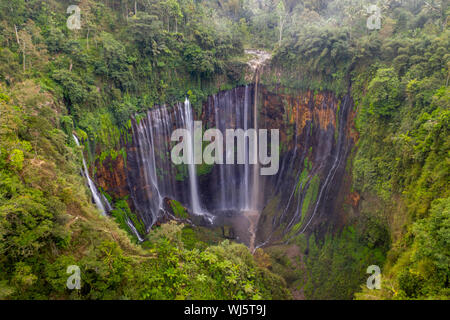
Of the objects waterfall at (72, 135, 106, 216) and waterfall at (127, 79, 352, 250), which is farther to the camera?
waterfall at (127, 79, 352, 250)

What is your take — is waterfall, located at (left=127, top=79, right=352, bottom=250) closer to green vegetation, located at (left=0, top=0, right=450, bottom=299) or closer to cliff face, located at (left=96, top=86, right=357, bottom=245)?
cliff face, located at (left=96, top=86, right=357, bottom=245)
